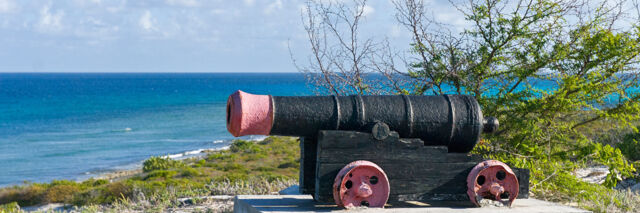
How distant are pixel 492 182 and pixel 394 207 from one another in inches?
29.2

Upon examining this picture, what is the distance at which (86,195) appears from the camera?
1561cm

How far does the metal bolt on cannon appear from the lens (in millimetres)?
4598

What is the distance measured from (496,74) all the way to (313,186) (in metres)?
3.14

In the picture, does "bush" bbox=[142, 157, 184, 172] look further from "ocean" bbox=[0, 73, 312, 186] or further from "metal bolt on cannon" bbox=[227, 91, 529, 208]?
"metal bolt on cannon" bbox=[227, 91, 529, 208]

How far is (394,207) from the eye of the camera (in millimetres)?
5035

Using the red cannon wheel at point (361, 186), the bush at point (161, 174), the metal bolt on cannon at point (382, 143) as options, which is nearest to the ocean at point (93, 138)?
the bush at point (161, 174)

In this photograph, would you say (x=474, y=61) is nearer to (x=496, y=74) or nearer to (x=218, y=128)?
(x=496, y=74)

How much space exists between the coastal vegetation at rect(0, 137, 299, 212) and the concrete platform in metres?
2.15

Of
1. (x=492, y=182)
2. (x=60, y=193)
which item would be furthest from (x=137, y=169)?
(x=492, y=182)

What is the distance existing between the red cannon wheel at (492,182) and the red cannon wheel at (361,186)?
0.66m

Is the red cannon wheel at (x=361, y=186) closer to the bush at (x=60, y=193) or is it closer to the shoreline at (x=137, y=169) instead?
the bush at (x=60, y=193)

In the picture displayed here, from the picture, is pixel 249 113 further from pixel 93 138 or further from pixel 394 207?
pixel 93 138

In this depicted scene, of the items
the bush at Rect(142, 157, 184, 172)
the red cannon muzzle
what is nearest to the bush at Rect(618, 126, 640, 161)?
the red cannon muzzle

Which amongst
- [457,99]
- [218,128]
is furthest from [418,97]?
[218,128]
